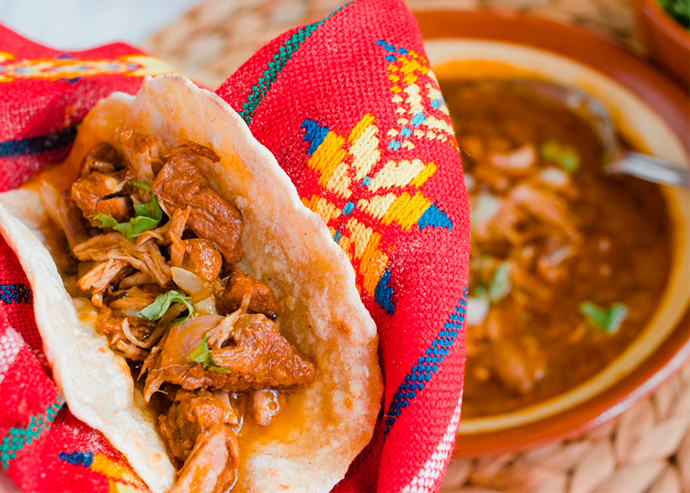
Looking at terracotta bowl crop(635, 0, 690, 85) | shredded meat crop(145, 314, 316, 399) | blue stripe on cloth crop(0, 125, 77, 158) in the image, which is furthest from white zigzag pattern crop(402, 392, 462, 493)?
terracotta bowl crop(635, 0, 690, 85)

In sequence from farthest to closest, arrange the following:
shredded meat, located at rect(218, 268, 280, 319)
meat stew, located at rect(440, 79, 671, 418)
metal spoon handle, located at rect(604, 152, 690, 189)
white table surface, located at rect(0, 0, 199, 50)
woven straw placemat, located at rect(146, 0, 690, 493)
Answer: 1. white table surface, located at rect(0, 0, 199, 50)
2. metal spoon handle, located at rect(604, 152, 690, 189)
3. meat stew, located at rect(440, 79, 671, 418)
4. woven straw placemat, located at rect(146, 0, 690, 493)
5. shredded meat, located at rect(218, 268, 280, 319)

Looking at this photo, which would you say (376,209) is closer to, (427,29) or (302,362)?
(302,362)

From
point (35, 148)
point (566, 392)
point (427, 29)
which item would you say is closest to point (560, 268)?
point (566, 392)

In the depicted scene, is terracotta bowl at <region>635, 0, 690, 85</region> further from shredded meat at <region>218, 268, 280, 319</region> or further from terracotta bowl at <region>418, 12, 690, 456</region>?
shredded meat at <region>218, 268, 280, 319</region>

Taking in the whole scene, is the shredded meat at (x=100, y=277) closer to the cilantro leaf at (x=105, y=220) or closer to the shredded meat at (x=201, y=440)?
the cilantro leaf at (x=105, y=220)

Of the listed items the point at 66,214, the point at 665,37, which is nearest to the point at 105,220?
the point at 66,214
